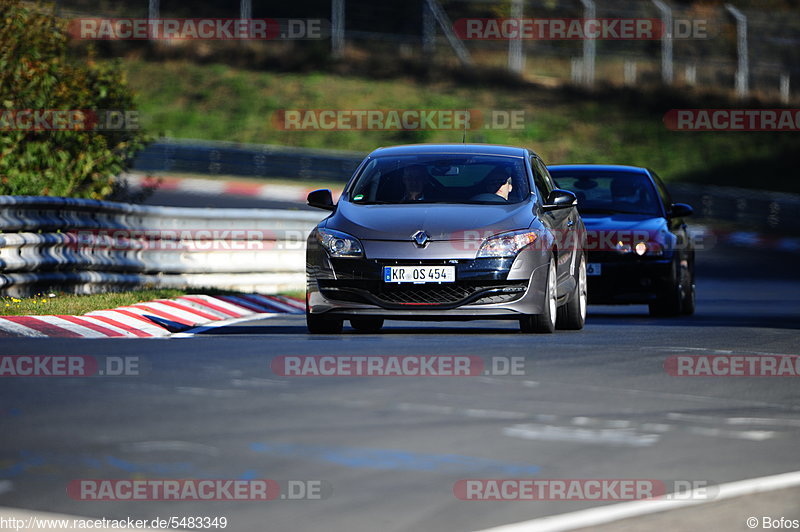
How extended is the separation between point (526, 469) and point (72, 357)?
4.19m

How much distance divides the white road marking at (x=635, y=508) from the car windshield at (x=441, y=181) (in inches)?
259

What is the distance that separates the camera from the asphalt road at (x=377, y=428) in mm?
5605

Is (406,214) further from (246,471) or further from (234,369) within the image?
(246,471)

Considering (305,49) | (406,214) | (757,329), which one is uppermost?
(305,49)

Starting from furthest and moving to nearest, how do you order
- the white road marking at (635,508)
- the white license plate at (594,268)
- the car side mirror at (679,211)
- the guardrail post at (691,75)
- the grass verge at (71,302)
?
1. the guardrail post at (691,75)
2. the car side mirror at (679,211)
3. the white license plate at (594,268)
4. the grass verge at (71,302)
5. the white road marking at (635,508)

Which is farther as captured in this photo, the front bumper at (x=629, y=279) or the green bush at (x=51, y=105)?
the green bush at (x=51, y=105)

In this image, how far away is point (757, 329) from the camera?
44.1 ft

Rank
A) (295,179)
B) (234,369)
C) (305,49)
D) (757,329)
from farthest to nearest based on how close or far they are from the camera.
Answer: (305,49) → (295,179) → (757,329) → (234,369)

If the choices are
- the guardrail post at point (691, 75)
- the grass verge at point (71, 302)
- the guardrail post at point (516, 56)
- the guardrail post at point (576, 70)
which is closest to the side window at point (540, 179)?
the grass verge at point (71, 302)

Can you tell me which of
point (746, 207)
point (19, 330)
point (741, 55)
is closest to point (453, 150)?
point (19, 330)

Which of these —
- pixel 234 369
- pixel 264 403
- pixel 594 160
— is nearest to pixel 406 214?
pixel 234 369

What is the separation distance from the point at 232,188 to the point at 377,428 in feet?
100

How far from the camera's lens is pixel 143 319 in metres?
13.3

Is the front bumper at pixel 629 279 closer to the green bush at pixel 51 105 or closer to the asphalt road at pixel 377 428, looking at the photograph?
the asphalt road at pixel 377 428
